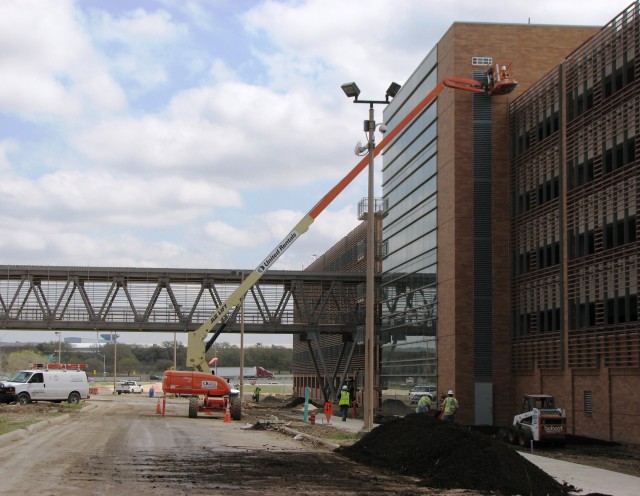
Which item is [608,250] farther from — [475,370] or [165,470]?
[165,470]

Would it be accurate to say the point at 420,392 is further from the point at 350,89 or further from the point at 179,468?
the point at 179,468

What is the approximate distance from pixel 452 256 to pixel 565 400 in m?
9.09

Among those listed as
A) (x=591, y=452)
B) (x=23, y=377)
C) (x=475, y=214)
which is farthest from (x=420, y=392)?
(x=23, y=377)

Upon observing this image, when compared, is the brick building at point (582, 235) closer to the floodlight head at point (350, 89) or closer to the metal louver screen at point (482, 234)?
the metal louver screen at point (482, 234)

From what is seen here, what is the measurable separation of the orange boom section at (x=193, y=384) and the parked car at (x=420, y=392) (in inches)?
399

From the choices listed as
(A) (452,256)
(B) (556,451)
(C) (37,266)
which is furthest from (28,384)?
(B) (556,451)

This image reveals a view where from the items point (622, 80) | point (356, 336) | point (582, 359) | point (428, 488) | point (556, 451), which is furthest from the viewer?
point (356, 336)

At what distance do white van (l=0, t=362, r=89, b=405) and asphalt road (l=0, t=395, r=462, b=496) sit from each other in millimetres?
24350

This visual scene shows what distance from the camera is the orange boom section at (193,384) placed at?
41531 millimetres

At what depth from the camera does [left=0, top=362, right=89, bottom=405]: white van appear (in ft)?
165

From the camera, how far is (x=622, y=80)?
3166 cm

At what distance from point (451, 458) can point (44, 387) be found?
40237mm

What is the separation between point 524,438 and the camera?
96.9ft

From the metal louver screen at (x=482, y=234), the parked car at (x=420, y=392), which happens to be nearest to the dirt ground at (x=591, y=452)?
the metal louver screen at (x=482, y=234)
